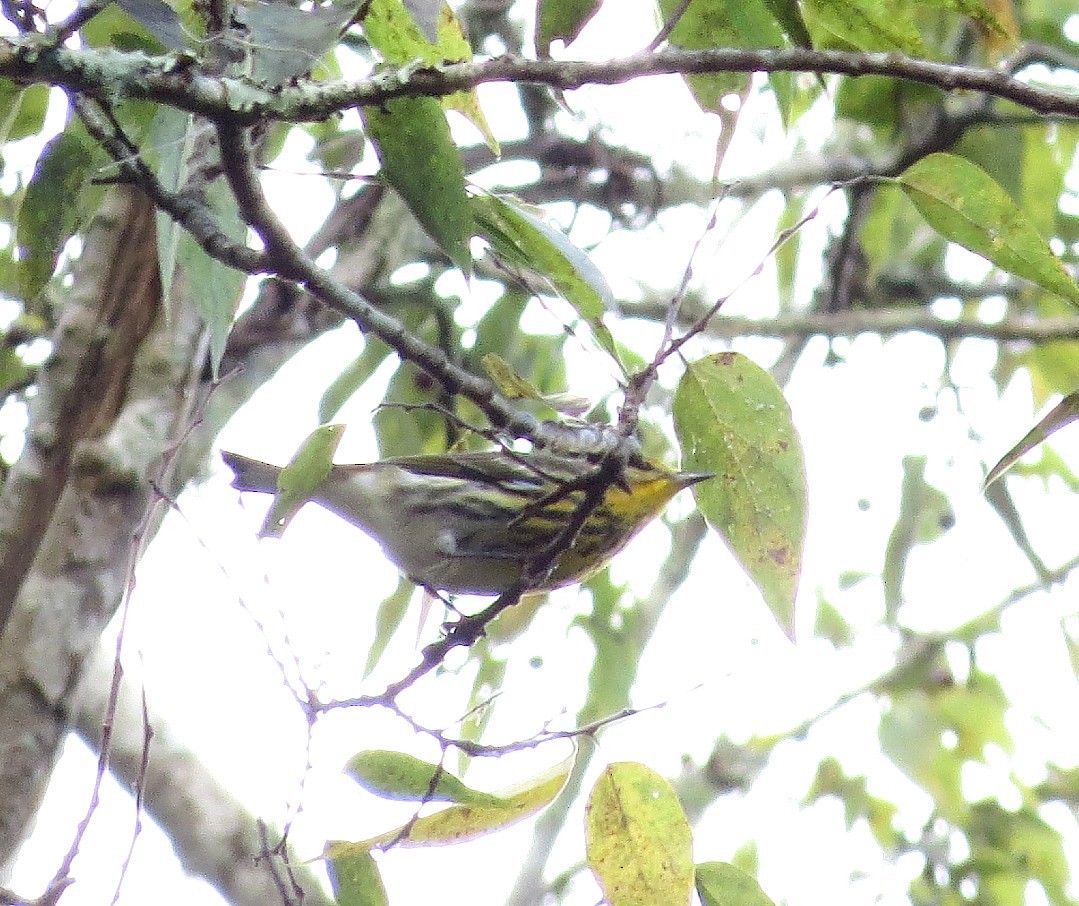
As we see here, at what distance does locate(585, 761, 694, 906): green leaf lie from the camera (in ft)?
5.20

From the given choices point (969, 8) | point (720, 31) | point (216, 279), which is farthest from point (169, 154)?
point (969, 8)

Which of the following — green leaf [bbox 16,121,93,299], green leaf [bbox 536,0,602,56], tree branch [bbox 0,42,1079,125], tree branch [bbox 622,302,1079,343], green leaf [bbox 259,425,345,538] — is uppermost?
tree branch [bbox 622,302,1079,343]

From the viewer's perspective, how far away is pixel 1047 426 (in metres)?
1.55

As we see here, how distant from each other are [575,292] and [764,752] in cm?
286

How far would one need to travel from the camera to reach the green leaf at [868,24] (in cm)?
156

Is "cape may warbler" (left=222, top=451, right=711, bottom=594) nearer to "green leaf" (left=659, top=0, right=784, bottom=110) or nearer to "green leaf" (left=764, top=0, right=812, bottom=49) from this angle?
"green leaf" (left=659, top=0, right=784, bottom=110)

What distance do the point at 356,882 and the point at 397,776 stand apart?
0.63ft

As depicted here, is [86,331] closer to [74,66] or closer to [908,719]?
[74,66]

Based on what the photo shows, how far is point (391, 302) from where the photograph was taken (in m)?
3.38

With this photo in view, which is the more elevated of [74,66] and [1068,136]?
[1068,136]

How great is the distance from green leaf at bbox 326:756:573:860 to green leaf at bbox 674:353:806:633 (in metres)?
0.35

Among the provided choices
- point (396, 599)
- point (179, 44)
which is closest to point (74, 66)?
point (179, 44)

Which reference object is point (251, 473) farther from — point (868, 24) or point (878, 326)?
point (878, 326)

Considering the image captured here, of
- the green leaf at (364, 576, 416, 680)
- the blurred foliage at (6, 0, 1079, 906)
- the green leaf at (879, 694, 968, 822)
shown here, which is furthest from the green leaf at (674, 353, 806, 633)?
the green leaf at (879, 694, 968, 822)
